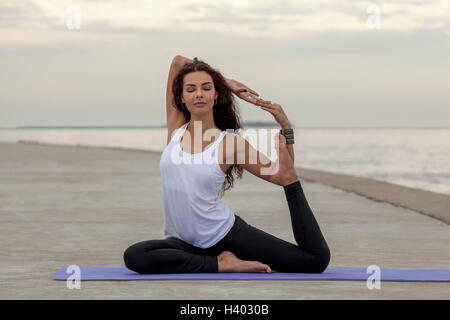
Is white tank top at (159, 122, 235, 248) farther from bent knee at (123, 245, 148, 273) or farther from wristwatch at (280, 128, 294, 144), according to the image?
wristwatch at (280, 128, 294, 144)

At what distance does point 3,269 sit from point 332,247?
136 inches

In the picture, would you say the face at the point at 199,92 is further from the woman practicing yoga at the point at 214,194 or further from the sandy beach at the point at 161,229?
the sandy beach at the point at 161,229

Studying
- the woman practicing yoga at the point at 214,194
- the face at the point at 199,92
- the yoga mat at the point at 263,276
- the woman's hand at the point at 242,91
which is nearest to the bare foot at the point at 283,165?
the woman practicing yoga at the point at 214,194

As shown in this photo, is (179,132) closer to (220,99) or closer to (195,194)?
(220,99)

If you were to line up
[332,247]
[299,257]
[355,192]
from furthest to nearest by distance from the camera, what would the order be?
1. [355,192]
2. [332,247]
3. [299,257]

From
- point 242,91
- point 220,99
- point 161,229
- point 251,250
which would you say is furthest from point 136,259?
point 161,229

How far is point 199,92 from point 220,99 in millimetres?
276

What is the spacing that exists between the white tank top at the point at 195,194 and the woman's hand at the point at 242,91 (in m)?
0.34

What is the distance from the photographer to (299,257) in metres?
6.96

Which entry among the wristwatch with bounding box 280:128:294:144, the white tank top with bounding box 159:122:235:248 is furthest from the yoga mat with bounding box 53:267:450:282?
the wristwatch with bounding box 280:128:294:144

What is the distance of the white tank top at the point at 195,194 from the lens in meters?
6.68
